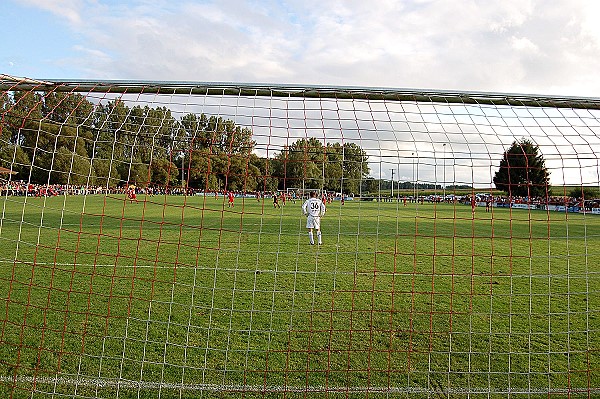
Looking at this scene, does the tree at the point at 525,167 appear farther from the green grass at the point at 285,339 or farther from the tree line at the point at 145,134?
the tree line at the point at 145,134

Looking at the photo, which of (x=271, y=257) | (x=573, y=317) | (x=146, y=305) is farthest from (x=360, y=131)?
(x=271, y=257)

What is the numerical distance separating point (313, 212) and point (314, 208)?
0.15 meters

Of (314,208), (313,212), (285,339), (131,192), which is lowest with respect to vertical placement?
(285,339)

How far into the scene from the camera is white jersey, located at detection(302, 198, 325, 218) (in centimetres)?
1210

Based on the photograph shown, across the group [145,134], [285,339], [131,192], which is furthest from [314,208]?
[145,134]

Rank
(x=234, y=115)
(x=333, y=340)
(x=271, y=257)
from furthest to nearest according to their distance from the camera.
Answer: (x=271, y=257) → (x=333, y=340) → (x=234, y=115)

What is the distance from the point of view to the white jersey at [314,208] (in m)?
12.1

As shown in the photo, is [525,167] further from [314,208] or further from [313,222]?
[314,208]

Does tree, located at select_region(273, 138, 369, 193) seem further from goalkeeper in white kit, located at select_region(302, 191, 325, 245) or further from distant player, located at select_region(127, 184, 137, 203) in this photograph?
goalkeeper in white kit, located at select_region(302, 191, 325, 245)

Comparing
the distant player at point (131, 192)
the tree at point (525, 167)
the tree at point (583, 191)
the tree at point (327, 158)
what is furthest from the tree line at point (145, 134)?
the tree at point (583, 191)

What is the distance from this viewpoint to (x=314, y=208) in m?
12.3

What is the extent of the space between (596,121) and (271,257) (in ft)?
21.8

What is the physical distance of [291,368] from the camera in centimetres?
401

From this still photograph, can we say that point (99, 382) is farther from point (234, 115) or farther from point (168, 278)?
point (168, 278)
